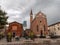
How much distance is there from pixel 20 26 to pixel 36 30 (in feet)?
21.7

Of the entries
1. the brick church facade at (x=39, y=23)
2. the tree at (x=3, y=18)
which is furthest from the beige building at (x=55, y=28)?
the tree at (x=3, y=18)

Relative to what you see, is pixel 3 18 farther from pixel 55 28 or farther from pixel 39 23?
pixel 55 28

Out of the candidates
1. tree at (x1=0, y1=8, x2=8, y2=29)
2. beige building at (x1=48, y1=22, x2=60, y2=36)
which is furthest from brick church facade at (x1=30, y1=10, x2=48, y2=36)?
tree at (x1=0, y1=8, x2=8, y2=29)

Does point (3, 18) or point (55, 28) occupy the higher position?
point (3, 18)

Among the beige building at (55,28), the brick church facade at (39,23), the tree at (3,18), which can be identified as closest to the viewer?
the tree at (3,18)

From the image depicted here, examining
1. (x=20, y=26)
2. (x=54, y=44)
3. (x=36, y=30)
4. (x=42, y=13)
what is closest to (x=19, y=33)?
(x=20, y=26)

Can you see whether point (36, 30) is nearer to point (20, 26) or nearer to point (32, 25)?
point (32, 25)

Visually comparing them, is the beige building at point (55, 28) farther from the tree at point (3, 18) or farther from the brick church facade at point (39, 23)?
the tree at point (3, 18)

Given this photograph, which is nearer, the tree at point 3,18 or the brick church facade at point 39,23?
the tree at point 3,18

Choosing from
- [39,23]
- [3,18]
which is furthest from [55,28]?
[3,18]

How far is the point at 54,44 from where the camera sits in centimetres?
2005

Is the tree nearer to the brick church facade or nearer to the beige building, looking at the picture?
the brick church facade

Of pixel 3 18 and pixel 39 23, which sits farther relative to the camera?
pixel 39 23

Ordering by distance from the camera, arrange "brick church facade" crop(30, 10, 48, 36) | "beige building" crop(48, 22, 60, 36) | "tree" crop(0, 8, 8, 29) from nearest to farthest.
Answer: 1. "tree" crop(0, 8, 8, 29)
2. "brick church facade" crop(30, 10, 48, 36)
3. "beige building" crop(48, 22, 60, 36)
